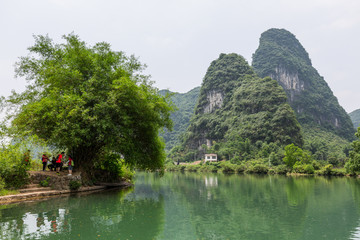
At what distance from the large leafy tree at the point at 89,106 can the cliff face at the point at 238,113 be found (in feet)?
217

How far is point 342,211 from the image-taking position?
12469mm

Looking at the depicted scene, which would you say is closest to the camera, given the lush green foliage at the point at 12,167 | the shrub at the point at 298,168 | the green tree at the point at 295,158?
the lush green foliage at the point at 12,167

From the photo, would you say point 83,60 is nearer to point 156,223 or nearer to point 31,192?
point 31,192

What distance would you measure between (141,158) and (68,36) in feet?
38.8

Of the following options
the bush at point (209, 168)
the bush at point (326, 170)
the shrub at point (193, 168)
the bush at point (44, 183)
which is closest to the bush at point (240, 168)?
the bush at point (209, 168)

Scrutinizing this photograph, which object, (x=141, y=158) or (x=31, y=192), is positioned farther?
(x=141, y=158)

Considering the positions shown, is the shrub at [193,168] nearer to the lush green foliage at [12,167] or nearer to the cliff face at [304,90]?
the lush green foliage at [12,167]

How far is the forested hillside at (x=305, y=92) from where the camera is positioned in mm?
147875

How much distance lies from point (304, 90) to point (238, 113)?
82752 millimetres

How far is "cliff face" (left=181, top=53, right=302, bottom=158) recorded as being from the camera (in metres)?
87.7

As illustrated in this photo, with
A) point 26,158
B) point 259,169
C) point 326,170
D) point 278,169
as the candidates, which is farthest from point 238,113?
point 26,158

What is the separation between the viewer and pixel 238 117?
111 metres

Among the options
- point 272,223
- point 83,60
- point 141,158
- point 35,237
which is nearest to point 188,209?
point 272,223

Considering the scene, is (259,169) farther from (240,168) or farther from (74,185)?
(74,185)
